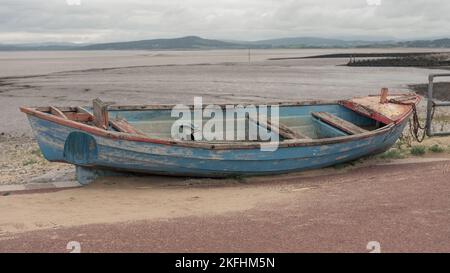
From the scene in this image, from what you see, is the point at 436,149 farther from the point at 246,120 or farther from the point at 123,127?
the point at 123,127

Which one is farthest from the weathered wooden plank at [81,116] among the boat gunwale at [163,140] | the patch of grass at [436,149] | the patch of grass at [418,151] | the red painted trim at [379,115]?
the patch of grass at [436,149]

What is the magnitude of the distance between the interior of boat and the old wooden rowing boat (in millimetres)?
19

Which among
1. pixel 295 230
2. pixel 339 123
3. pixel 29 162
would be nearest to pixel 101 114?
pixel 29 162

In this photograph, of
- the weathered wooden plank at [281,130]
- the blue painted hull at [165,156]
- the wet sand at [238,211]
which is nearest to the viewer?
the wet sand at [238,211]

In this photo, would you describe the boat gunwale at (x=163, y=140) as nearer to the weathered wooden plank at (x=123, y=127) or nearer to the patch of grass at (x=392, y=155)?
the weathered wooden plank at (x=123, y=127)

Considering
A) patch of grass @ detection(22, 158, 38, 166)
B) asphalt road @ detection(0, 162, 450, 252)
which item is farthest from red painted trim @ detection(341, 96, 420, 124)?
patch of grass @ detection(22, 158, 38, 166)

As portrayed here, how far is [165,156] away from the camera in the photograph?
28.0ft

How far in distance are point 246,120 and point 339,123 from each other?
209 centimetres

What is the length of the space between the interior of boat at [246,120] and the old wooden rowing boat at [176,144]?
19 mm

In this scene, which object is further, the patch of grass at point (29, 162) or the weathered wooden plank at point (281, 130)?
the patch of grass at point (29, 162)

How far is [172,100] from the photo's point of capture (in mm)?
27891

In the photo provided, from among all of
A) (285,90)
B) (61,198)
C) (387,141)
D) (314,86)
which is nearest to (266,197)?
(61,198)

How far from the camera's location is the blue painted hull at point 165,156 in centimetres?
826

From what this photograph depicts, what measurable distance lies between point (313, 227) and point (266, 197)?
208cm
